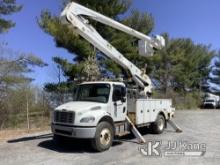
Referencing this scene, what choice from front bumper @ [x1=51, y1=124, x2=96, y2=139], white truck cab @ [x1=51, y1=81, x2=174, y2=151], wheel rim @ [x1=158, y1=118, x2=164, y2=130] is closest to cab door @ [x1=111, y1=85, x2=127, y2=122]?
white truck cab @ [x1=51, y1=81, x2=174, y2=151]

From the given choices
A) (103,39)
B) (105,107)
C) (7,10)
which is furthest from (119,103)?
(7,10)

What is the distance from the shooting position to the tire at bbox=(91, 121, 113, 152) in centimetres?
903

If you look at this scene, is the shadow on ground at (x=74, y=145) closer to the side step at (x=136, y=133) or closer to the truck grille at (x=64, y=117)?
the side step at (x=136, y=133)

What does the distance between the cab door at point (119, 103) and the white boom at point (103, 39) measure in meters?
2.12

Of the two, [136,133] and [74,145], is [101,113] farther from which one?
[136,133]

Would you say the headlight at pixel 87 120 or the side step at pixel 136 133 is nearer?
the headlight at pixel 87 120

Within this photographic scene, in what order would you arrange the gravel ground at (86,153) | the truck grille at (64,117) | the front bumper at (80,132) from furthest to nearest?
1. the truck grille at (64,117)
2. the front bumper at (80,132)
3. the gravel ground at (86,153)

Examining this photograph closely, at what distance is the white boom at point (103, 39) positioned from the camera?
10664 mm

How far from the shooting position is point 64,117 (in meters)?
9.42

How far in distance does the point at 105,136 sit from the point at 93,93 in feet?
6.01

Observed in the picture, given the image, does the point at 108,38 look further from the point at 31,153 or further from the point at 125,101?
the point at 31,153

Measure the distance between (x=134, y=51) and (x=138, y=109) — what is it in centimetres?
1190

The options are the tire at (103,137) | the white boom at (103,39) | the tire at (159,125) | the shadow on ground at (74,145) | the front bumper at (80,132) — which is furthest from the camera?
the tire at (159,125)

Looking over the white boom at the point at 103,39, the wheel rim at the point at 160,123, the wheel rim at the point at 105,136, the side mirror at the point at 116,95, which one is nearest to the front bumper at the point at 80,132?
the wheel rim at the point at 105,136
